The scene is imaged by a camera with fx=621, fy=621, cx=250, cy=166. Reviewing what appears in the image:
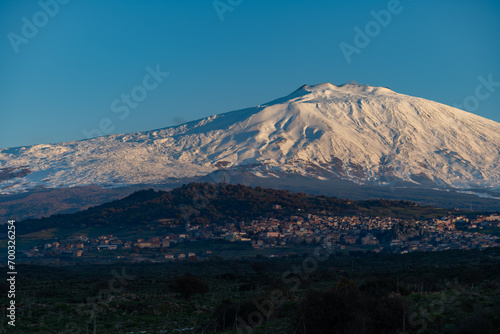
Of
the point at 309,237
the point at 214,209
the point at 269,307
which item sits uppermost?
the point at 214,209

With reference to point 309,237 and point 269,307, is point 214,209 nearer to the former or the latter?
point 309,237

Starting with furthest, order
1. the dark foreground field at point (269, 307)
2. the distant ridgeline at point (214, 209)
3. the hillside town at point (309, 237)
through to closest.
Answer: the distant ridgeline at point (214, 209)
the hillside town at point (309, 237)
the dark foreground field at point (269, 307)

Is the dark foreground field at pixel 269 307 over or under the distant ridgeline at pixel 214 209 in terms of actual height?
under

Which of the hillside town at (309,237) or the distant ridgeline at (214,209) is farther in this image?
the distant ridgeline at (214,209)

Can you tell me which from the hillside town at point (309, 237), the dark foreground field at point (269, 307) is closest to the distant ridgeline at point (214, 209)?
the hillside town at point (309, 237)

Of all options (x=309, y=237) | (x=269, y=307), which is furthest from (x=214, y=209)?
(x=269, y=307)

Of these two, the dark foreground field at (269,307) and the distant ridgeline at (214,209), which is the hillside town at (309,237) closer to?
the distant ridgeline at (214,209)

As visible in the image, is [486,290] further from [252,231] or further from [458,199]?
[458,199]
